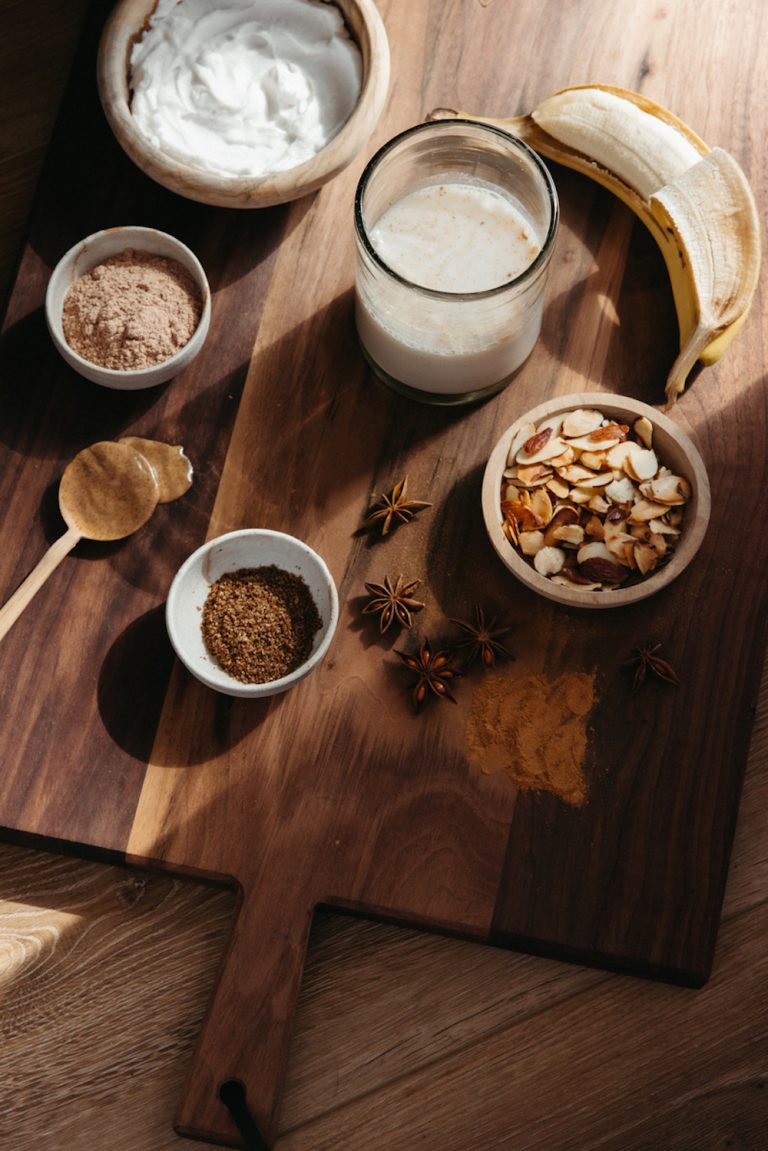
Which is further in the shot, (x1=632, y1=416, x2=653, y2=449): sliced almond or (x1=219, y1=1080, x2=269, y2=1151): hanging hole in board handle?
(x1=632, y1=416, x2=653, y2=449): sliced almond

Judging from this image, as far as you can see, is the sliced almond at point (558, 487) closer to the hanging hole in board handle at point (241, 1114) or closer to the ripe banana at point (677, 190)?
the ripe banana at point (677, 190)

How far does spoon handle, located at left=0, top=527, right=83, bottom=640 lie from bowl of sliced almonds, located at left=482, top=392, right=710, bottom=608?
56cm

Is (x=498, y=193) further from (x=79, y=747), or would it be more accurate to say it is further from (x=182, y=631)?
(x=79, y=747)

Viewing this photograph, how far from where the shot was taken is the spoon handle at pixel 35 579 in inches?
59.9

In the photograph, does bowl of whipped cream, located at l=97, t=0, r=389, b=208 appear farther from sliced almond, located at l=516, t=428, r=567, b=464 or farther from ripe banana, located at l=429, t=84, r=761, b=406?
sliced almond, located at l=516, t=428, r=567, b=464

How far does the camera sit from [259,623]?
154cm

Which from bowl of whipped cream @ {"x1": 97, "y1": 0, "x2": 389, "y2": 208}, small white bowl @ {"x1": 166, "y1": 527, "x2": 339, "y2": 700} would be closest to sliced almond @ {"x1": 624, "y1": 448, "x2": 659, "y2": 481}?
small white bowl @ {"x1": 166, "y1": 527, "x2": 339, "y2": 700}

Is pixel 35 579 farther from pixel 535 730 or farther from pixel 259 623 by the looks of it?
pixel 535 730

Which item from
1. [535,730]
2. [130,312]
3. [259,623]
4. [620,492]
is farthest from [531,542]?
[130,312]

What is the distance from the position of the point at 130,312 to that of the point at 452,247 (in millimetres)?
441

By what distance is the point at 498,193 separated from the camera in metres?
1.58

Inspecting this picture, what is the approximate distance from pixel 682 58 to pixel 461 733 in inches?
41.0

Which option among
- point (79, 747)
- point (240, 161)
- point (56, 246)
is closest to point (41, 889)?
point (79, 747)

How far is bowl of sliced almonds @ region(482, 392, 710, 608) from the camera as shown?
151cm
